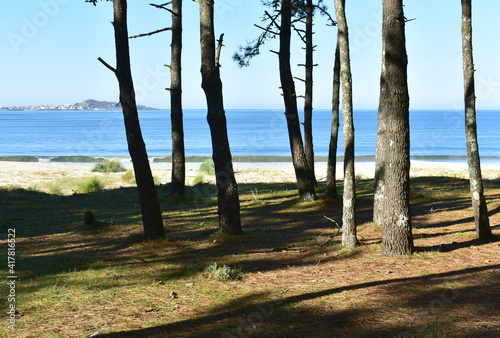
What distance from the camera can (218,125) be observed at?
8.98 m

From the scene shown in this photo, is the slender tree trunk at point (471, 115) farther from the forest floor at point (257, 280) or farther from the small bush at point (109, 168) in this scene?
the small bush at point (109, 168)

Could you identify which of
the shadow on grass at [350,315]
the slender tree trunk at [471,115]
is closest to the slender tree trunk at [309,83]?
the slender tree trunk at [471,115]

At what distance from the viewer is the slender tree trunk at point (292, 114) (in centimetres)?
1303

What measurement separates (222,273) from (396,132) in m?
3.04

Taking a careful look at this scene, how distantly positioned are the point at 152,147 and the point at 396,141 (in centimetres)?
6011

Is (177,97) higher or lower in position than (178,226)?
higher

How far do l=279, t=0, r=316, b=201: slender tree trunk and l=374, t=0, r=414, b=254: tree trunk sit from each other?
224 inches

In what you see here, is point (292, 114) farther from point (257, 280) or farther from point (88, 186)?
point (88, 186)

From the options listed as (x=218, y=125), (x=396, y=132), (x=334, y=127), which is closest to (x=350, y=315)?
(x=396, y=132)

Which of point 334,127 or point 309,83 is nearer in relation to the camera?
point 334,127

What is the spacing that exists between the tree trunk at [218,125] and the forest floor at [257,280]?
19.4 inches

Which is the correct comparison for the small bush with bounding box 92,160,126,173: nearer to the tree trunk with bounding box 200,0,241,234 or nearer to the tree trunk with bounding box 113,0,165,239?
the tree trunk with bounding box 200,0,241,234

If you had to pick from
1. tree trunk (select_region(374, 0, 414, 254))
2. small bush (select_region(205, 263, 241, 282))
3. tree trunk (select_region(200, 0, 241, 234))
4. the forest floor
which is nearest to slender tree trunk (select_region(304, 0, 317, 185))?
the forest floor

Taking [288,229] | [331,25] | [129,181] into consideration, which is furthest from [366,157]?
[288,229]
